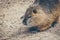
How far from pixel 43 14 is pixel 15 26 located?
0.44 metres

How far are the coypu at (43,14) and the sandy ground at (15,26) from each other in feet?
0.31

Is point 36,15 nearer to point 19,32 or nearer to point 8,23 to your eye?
point 19,32

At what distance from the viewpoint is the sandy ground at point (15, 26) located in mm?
→ 2282

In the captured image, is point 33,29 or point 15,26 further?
point 15,26

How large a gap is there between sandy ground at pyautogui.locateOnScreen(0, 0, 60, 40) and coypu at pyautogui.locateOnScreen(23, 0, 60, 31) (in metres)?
0.10

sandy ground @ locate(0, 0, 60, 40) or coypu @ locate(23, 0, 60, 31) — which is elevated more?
coypu @ locate(23, 0, 60, 31)

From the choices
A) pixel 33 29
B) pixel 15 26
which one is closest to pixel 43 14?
pixel 33 29

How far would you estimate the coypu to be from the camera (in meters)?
2.38

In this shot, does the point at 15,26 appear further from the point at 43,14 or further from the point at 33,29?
the point at 43,14

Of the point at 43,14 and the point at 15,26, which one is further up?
the point at 43,14

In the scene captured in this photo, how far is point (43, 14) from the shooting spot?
2.42 meters

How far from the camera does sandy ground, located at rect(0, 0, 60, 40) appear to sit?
7.49 ft

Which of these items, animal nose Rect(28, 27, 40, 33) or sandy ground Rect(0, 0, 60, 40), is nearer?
sandy ground Rect(0, 0, 60, 40)

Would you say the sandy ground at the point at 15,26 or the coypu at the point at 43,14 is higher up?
the coypu at the point at 43,14
